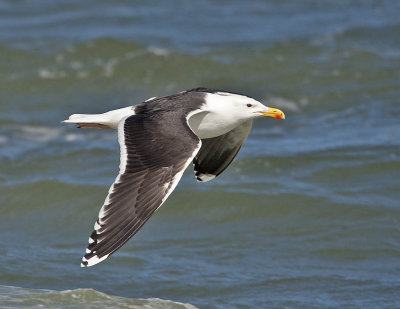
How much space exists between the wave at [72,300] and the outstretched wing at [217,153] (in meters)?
1.43

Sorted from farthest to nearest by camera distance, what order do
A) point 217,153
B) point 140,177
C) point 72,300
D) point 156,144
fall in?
1. point 217,153
2. point 72,300
3. point 156,144
4. point 140,177

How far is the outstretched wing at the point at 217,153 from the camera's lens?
830 centimetres

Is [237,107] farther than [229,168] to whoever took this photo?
No

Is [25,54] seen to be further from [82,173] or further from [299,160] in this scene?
[299,160]

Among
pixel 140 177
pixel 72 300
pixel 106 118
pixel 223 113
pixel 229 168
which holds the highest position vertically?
pixel 229 168

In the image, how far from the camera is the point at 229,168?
11.9 meters

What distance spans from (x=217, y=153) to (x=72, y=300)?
2.05 metres

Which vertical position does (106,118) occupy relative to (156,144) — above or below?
above

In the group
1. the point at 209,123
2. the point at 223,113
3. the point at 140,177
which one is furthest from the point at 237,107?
the point at 140,177

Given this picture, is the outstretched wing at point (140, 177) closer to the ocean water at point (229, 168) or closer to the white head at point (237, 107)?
the white head at point (237, 107)

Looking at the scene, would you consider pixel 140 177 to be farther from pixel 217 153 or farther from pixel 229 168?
pixel 229 168

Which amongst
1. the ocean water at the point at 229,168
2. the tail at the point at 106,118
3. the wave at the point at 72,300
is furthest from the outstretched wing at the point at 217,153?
the wave at the point at 72,300

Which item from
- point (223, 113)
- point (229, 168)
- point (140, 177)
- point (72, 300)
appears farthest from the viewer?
point (229, 168)

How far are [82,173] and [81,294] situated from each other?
13.9 feet
